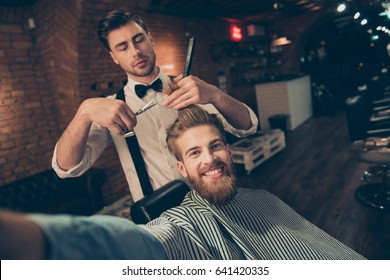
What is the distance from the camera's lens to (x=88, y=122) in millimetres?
930

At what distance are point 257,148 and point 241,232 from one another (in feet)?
9.43

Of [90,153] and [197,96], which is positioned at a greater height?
[197,96]

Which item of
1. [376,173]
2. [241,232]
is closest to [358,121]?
[376,173]

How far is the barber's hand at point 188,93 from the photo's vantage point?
912 mm

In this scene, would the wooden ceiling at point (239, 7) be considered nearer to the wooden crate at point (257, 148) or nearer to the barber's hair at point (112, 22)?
the wooden crate at point (257, 148)

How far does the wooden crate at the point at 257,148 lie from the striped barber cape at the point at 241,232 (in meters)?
2.32

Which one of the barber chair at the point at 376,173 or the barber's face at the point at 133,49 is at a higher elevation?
the barber's face at the point at 133,49

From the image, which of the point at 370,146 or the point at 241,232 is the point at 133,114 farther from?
the point at 370,146

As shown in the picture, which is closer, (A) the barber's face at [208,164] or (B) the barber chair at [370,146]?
(A) the barber's face at [208,164]

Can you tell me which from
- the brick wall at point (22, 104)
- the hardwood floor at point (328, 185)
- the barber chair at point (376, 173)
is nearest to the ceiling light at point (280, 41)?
the hardwood floor at point (328, 185)

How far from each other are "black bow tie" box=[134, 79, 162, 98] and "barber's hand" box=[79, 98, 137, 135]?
0.39 m

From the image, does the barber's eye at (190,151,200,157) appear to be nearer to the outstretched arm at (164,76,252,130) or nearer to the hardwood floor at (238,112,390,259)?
the outstretched arm at (164,76,252,130)

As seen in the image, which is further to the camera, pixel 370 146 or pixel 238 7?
pixel 238 7
